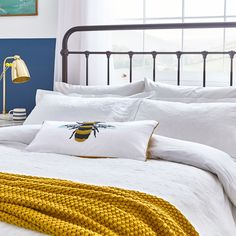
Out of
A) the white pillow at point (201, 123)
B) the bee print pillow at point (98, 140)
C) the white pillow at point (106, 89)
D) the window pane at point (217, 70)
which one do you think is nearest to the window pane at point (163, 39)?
the window pane at point (217, 70)

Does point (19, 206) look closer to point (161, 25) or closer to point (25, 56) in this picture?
point (161, 25)

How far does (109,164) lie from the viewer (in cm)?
216

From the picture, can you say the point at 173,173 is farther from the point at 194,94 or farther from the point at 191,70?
the point at 191,70

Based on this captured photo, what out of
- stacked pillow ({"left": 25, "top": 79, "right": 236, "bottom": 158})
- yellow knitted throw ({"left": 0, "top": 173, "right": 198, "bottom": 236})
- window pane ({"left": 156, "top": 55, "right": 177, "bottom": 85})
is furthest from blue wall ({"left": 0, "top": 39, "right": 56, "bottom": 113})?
yellow knitted throw ({"left": 0, "top": 173, "right": 198, "bottom": 236})

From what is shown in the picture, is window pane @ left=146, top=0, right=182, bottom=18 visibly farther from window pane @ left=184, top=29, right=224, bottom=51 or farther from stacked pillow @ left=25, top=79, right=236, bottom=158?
stacked pillow @ left=25, top=79, right=236, bottom=158

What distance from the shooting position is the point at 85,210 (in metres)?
1.44

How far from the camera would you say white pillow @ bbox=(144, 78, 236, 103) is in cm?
275

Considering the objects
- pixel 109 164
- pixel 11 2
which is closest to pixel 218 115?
pixel 109 164

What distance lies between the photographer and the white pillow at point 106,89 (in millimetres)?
3029

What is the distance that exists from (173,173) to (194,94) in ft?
2.88

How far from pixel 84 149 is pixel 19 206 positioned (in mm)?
908

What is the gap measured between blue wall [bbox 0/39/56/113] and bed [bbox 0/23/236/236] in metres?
0.50

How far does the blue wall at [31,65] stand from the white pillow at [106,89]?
0.59 metres

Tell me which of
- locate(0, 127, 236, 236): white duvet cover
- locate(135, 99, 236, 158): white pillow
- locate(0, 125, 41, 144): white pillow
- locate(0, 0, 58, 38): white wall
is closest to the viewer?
locate(0, 127, 236, 236): white duvet cover
